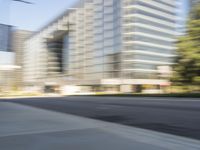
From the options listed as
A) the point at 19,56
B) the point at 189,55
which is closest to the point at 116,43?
the point at 189,55

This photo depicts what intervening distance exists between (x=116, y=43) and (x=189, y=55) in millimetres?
47615

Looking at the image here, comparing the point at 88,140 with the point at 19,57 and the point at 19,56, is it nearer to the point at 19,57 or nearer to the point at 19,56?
the point at 19,57

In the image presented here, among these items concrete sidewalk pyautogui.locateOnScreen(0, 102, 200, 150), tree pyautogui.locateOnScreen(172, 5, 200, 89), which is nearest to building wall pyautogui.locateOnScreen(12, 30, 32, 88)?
tree pyautogui.locateOnScreen(172, 5, 200, 89)

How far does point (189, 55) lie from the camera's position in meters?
43.8

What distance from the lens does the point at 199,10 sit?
45000mm

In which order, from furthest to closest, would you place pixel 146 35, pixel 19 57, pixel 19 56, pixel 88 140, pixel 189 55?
pixel 19 56
pixel 19 57
pixel 146 35
pixel 189 55
pixel 88 140

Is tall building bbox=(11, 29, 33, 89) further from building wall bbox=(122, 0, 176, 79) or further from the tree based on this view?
the tree

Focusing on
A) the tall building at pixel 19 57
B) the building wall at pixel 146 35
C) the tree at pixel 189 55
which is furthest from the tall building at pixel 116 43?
the tall building at pixel 19 57

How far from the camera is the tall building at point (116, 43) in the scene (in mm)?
88188

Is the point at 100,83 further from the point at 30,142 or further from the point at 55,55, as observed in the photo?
the point at 30,142

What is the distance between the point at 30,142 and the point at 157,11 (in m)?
94.4

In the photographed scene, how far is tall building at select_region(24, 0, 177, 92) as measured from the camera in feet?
289

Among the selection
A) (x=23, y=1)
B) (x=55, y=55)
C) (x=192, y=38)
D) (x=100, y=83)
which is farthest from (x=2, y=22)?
(x=55, y=55)

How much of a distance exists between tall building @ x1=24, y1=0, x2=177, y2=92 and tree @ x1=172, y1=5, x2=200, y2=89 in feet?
85.4
